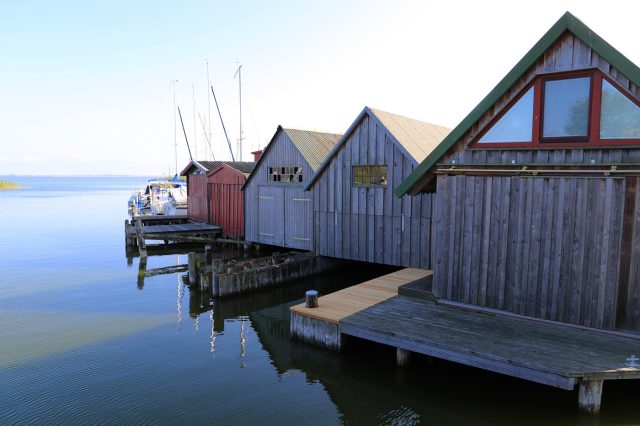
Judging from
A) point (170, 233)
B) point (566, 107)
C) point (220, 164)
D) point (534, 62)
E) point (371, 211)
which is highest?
point (534, 62)

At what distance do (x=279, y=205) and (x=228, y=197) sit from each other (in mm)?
7562

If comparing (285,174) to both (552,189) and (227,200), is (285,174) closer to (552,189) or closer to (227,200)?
(227,200)

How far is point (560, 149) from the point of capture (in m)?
10.0

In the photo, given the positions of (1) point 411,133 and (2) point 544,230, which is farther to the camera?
(1) point 411,133

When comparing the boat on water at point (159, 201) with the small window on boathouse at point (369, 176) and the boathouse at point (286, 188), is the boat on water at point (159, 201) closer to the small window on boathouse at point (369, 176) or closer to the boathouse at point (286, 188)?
the boathouse at point (286, 188)

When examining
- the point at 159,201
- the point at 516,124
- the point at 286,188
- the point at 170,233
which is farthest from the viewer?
the point at 159,201

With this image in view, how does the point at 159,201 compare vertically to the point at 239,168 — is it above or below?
below

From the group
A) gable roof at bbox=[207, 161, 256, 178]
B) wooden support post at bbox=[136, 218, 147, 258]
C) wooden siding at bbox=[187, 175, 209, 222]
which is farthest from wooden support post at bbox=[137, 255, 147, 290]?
gable roof at bbox=[207, 161, 256, 178]

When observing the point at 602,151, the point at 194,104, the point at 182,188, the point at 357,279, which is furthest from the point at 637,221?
the point at 194,104

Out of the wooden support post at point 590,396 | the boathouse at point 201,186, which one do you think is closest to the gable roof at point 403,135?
the wooden support post at point 590,396

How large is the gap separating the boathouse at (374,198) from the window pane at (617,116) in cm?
755

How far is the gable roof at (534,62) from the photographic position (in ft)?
29.5

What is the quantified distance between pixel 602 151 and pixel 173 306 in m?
14.9

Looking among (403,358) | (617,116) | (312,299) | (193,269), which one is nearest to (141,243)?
(193,269)
